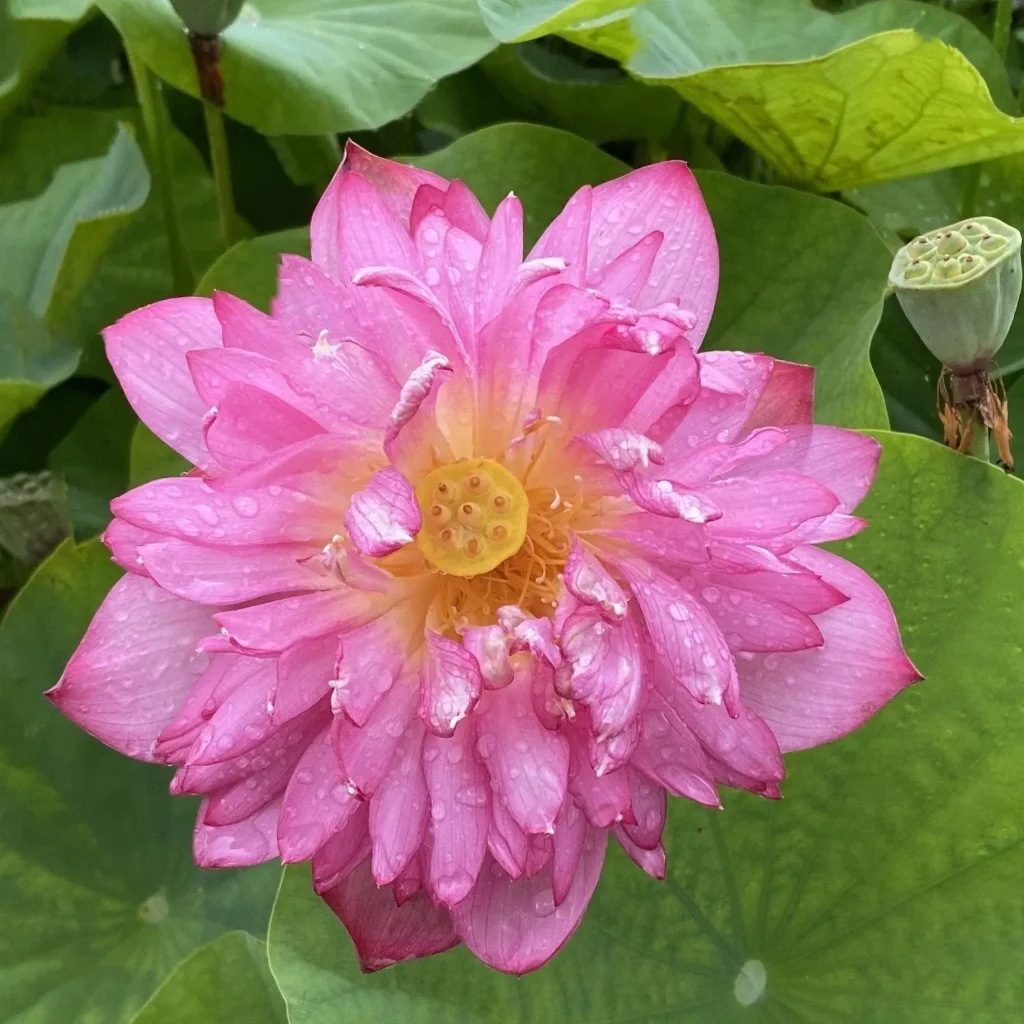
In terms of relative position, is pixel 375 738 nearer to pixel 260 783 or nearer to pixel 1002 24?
pixel 260 783

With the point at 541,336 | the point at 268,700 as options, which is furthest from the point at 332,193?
the point at 268,700

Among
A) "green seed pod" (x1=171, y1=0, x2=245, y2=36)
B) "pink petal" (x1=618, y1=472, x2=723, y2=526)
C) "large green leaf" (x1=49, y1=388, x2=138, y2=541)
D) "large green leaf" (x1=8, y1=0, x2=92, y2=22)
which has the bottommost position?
"large green leaf" (x1=49, y1=388, x2=138, y2=541)

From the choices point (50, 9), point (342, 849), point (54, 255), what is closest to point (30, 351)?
point (54, 255)

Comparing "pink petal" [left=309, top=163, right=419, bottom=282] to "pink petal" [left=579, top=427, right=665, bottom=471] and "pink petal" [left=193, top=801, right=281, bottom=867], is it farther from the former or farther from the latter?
"pink petal" [left=193, top=801, right=281, bottom=867]

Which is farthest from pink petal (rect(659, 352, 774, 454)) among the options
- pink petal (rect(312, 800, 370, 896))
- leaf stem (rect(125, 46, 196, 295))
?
leaf stem (rect(125, 46, 196, 295))

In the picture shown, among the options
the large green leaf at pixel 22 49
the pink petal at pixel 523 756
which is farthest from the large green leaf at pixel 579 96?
the pink petal at pixel 523 756

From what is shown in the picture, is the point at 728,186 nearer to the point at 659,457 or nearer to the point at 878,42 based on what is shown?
the point at 878,42

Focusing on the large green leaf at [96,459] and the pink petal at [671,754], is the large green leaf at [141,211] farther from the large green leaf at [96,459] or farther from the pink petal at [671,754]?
the pink petal at [671,754]
